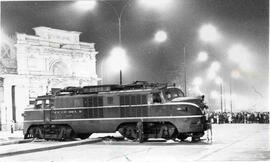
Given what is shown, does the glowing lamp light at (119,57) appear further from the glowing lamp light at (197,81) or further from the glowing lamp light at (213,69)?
the glowing lamp light at (213,69)

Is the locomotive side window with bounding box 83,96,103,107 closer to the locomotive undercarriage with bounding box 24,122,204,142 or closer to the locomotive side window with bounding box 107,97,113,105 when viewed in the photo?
the locomotive side window with bounding box 107,97,113,105

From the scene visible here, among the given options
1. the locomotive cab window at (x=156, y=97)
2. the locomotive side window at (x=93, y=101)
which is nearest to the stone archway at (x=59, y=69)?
the locomotive side window at (x=93, y=101)

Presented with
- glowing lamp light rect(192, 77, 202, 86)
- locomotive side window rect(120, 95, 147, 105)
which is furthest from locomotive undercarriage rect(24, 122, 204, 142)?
glowing lamp light rect(192, 77, 202, 86)

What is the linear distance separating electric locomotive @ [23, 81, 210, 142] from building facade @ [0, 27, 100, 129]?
24421mm

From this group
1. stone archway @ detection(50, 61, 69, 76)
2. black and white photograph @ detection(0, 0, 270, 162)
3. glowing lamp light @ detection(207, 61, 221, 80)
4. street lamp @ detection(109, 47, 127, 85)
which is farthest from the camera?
stone archway @ detection(50, 61, 69, 76)

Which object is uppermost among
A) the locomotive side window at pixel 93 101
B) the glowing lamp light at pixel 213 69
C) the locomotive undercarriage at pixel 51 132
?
the glowing lamp light at pixel 213 69

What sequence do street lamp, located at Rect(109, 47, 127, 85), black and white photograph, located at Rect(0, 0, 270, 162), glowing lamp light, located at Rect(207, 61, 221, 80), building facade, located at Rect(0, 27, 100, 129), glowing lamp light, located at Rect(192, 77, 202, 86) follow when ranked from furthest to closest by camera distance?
glowing lamp light, located at Rect(192, 77, 202, 86) < glowing lamp light, located at Rect(207, 61, 221, 80) < building facade, located at Rect(0, 27, 100, 129) < street lamp, located at Rect(109, 47, 127, 85) < black and white photograph, located at Rect(0, 0, 270, 162)

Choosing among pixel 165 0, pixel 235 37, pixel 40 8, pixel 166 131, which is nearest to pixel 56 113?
pixel 166 131

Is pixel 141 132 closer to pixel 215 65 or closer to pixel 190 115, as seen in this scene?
pixel 190 115

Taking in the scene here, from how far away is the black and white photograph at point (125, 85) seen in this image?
22.0 meters

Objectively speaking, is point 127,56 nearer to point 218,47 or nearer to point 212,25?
point 218,47

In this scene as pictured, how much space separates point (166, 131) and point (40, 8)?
37578 mm

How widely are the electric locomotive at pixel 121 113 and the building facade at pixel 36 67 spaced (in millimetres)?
24421

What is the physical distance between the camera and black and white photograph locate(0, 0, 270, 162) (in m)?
22.0
